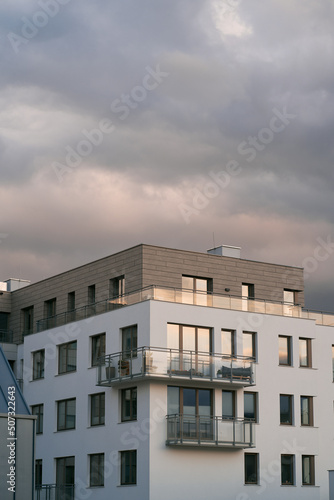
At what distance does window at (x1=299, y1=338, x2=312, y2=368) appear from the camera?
37.1m

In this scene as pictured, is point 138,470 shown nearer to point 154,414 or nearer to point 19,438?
point 154,414

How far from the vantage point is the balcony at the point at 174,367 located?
32.4 meters

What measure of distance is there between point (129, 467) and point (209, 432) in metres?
3.36

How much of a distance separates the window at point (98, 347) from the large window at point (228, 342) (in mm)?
4906

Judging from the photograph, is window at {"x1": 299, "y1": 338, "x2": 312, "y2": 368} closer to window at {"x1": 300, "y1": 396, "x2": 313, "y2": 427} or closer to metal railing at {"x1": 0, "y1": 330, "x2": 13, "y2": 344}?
window at {"x1": 300, "y1": 396, "x2": 313, "y2": 427}

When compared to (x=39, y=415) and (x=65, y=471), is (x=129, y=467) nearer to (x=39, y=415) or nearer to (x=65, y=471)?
(x=65, y=471)

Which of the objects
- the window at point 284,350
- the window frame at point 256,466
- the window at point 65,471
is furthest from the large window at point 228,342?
the window at point 65,471

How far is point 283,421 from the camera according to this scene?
35.9m

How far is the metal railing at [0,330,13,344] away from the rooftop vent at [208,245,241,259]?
11.0 metres

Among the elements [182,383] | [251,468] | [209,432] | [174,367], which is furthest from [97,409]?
[251,468]

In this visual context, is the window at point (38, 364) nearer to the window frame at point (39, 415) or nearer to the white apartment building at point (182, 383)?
the white apartment building at point (182, 383)

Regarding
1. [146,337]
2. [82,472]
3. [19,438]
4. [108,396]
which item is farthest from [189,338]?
[19,438]

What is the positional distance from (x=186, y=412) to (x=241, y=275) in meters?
8.01

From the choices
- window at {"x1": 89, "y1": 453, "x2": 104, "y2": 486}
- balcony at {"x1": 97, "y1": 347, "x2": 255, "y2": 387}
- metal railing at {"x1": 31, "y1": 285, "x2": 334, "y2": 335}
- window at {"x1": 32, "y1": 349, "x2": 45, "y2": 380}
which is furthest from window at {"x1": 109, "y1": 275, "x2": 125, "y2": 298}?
window at {"x1": 89, "y1": 453, "x2": 104, "y2": 486}
